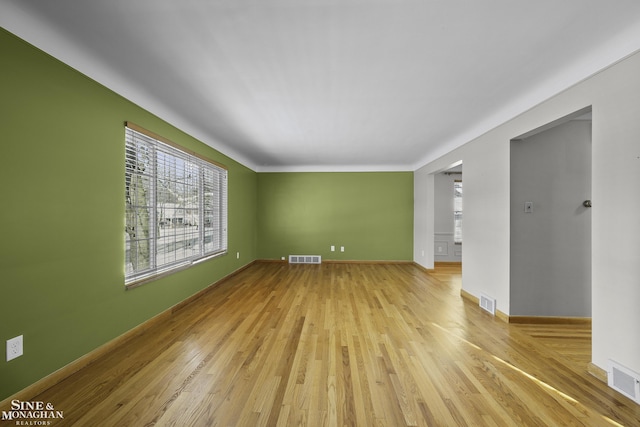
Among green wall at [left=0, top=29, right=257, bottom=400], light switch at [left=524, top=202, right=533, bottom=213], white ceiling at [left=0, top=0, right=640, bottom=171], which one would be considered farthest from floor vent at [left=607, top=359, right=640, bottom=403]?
green wall at [left=0, top=29, right=257, bottom=400]

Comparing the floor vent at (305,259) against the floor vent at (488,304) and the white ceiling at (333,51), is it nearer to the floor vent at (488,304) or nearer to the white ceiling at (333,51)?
the floor vent at (488,304)

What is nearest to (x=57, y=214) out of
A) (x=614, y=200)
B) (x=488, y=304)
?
(x=614, y=200)

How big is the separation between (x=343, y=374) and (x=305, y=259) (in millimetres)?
4781

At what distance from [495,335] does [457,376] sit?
3.54 feet

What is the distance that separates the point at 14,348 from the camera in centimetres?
163

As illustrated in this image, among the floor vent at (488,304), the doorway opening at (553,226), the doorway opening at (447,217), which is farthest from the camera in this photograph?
the doorway opening at (447,217)

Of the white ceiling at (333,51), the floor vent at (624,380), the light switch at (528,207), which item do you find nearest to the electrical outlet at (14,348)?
the white ceiling at (333,51)

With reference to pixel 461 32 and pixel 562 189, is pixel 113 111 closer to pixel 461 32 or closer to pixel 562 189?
pixel 461 32

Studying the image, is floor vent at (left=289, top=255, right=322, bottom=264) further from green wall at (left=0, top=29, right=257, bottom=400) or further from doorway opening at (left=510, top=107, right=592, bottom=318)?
doorway opening at (left=510, top=107, right=592, bottom=318)

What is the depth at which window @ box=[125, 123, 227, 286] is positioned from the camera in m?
2.68

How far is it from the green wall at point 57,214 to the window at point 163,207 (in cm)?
15

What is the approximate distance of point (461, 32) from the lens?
70.5 inches

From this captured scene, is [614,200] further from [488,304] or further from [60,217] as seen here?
[60,217]

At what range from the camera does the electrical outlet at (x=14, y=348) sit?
1600mm
